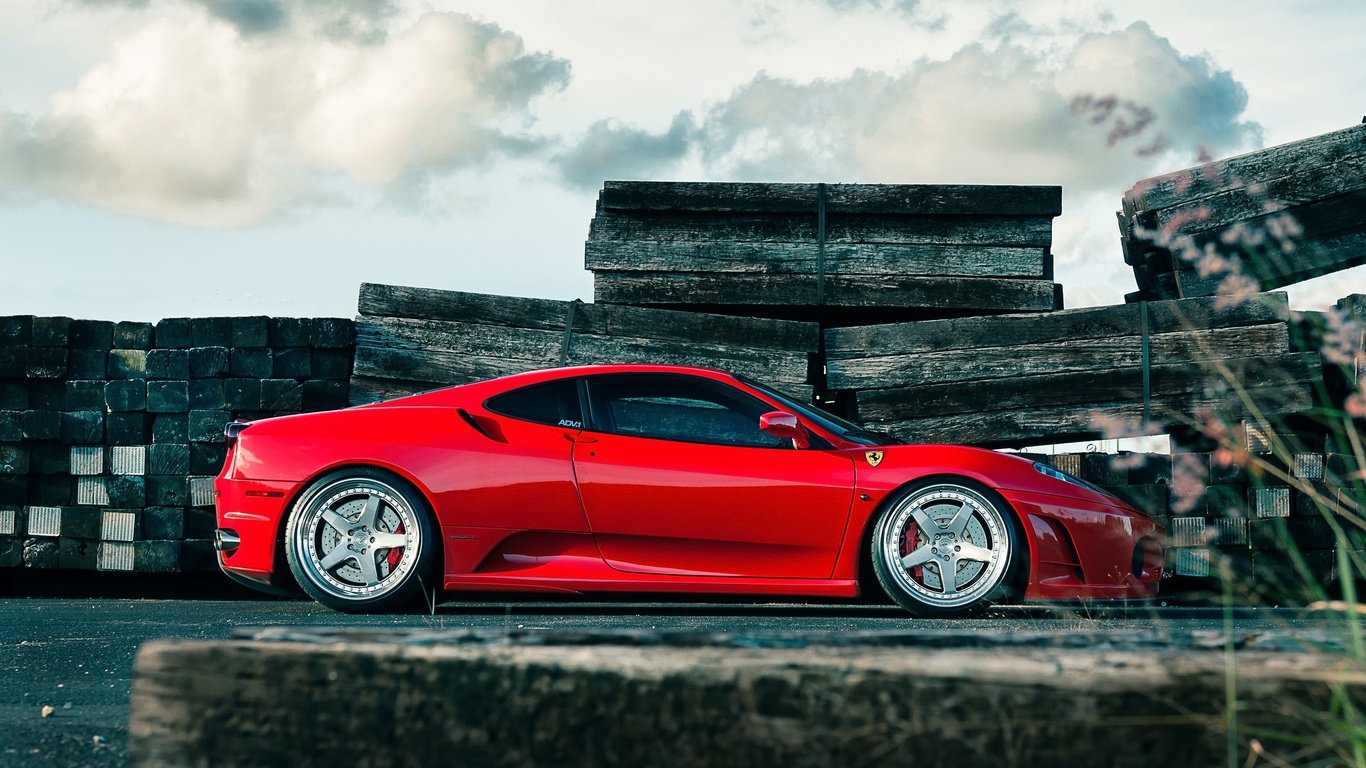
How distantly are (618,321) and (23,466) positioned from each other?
3.74 metres

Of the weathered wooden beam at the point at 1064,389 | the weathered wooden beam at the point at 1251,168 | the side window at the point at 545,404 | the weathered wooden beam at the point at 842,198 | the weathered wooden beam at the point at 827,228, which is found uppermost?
the weathered wooden beam at the point at 1251,168

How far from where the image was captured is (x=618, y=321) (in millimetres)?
7547

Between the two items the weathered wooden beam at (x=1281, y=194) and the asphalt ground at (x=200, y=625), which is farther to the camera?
the weathered wooden beam at (x=1281, y=194)

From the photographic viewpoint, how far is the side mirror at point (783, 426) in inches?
206

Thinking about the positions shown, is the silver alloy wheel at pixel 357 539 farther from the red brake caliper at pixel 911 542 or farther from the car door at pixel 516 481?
the red brake caliper at pixel 911 542

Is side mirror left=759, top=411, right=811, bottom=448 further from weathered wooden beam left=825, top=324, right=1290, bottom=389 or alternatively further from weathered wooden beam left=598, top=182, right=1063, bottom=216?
weathered wooden beam left=598, top=182, right=1063, bottom=216

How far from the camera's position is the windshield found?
18.2 feet

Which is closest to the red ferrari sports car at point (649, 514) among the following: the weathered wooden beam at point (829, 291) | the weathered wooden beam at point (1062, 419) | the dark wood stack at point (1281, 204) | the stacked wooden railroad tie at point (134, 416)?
the weathered wooden beam at point (1062, 419)

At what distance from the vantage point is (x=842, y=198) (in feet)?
25.6

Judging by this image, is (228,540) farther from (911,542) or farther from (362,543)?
(911,542)

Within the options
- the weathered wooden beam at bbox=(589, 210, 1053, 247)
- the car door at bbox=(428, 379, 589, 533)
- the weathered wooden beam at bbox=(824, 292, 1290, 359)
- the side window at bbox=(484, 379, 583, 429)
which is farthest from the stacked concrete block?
the car door at bbox=(428, 379, 589, 533)

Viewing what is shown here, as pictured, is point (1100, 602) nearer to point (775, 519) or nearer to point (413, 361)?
point (775, 519)

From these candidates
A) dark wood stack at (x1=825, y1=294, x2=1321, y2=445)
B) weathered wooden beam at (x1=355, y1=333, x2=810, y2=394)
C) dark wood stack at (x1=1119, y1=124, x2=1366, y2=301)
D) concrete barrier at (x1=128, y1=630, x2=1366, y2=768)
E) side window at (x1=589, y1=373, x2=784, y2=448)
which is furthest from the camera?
dark wood stack at (x1=1119, y1=124, x2=1366, y2=301)

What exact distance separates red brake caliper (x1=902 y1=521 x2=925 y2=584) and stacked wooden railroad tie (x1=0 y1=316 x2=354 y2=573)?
373 centimetres
